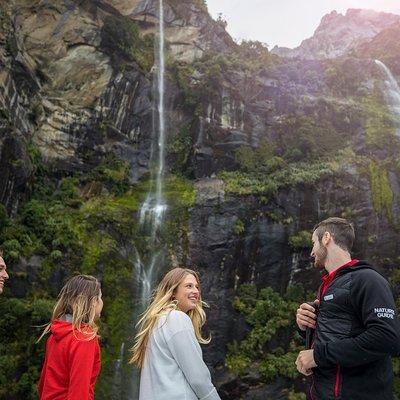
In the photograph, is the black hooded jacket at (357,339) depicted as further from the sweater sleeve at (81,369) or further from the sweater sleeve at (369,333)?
the sweater sleeve at (81,369)

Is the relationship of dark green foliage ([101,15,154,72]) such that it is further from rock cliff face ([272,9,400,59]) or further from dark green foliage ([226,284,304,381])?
rock cliff face ([272,9,400,59])

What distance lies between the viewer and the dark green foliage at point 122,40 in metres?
23.9

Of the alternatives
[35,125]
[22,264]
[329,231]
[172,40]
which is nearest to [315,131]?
[172,40]

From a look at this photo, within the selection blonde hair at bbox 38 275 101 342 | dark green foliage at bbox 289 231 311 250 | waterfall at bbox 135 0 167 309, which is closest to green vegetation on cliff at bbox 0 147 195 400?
waterfall at bbox 135 0 167 309

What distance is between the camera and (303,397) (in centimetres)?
1432

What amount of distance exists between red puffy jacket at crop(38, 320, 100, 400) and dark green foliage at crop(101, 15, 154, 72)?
22283 millimetres

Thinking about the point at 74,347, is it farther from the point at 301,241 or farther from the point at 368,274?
the point at 301,241

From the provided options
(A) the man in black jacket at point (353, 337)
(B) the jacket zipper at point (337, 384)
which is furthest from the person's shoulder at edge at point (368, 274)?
(B) the jacket zipper at point (337, 384)

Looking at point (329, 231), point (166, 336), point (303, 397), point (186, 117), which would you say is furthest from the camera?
point (186, 117)

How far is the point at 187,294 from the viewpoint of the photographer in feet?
11.5

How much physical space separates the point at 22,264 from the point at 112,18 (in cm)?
1580

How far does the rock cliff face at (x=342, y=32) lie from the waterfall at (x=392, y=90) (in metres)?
28.7

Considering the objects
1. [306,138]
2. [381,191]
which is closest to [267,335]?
[381,191]

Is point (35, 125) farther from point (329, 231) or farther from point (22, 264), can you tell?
point (329, 231)
